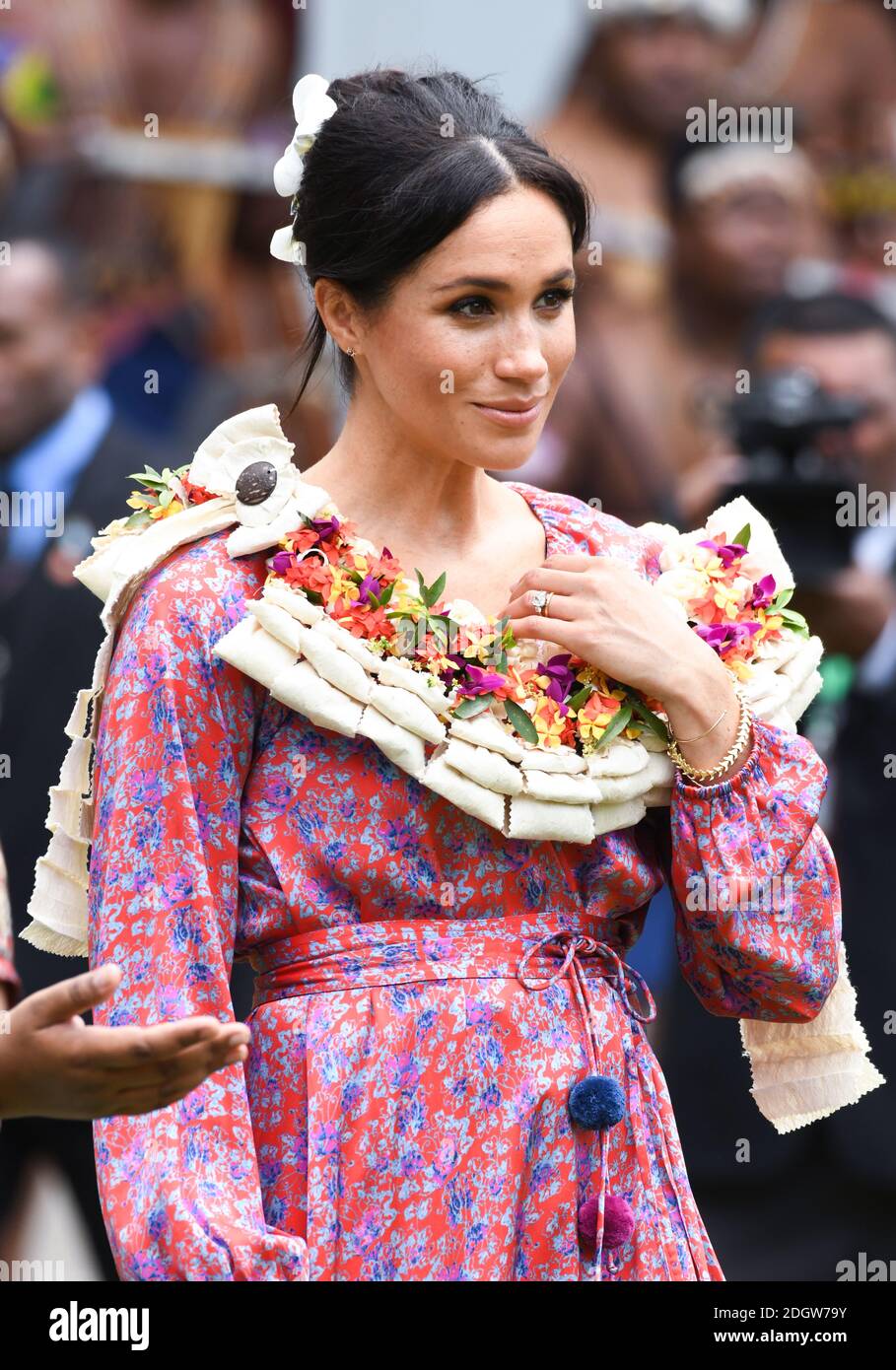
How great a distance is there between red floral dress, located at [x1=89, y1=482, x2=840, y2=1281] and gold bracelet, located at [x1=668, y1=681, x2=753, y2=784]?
0.02 metres

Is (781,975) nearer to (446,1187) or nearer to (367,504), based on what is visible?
(446,1187)

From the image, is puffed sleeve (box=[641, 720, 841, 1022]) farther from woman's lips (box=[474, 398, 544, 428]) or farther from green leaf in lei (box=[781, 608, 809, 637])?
woman's lips (box=[474, 398, 544, 428])

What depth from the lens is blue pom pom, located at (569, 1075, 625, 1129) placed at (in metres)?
2.42

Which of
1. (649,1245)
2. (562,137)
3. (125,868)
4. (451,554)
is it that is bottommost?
(649,1245)

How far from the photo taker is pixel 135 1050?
79.9 inches

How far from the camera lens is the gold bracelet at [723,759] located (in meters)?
2.48

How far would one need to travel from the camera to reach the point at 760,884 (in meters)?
2.46

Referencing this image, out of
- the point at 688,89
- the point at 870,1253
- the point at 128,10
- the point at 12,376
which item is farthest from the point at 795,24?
the point at 870,1253

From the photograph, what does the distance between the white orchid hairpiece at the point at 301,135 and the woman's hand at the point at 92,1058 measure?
95cm

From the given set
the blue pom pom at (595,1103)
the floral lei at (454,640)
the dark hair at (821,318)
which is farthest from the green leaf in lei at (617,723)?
the dark hair at (821,318)

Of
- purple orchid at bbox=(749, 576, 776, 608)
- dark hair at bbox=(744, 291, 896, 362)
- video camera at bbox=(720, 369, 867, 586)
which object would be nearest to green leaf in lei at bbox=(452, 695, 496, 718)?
purple orchid at bbox=(749, 576, 776, 608)

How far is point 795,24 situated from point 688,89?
1.11 feet

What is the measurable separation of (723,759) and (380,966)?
42cm

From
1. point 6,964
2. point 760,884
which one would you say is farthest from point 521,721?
point 6,964
